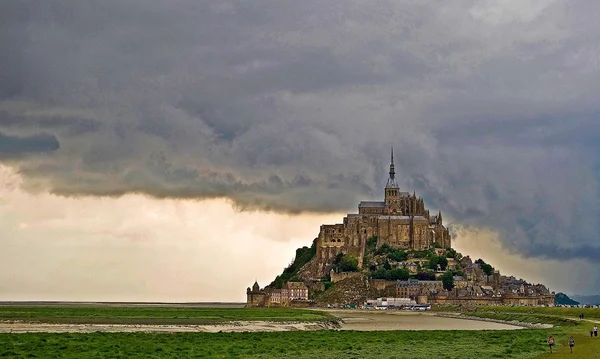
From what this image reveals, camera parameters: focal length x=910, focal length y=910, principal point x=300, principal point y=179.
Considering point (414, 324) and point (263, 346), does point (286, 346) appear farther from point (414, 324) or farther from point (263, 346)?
point (414, 324)

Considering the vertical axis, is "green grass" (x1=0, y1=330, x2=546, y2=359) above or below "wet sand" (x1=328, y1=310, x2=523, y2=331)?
below

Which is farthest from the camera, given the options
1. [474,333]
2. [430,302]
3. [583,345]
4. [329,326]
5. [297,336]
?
[430,302]

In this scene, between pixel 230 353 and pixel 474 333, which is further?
pixel 474 333

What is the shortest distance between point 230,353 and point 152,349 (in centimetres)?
452

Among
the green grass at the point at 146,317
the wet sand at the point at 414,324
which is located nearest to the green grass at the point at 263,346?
the wet sand at the point at 414,324

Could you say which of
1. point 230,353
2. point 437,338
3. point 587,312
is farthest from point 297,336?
point 587,312

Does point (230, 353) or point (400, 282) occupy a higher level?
point (400, 282)

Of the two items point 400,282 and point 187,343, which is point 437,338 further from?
point 400,282

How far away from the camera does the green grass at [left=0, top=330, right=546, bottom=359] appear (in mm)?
49844

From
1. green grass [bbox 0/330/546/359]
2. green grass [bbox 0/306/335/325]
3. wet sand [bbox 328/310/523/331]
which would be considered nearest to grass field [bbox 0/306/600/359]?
green grass [bbox 0/330/546/359]

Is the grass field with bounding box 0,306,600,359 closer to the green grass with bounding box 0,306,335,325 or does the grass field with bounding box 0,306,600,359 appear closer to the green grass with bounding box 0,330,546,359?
the green grass with bounding box 0,330,546,359

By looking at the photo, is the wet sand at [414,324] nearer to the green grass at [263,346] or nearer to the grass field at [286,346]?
the grass field at [286,346]

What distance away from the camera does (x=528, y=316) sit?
11794cm

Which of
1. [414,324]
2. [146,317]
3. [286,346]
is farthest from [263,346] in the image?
[146,317]
